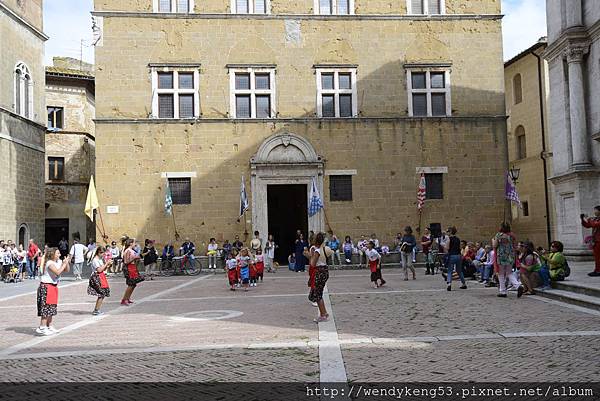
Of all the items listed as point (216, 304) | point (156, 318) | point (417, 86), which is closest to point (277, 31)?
point (417, 86)

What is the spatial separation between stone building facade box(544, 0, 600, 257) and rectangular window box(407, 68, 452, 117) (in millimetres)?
6986

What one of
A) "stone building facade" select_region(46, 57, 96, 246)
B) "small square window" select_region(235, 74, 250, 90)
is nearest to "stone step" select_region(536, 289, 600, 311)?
"small square window" select_region(235, 74, 250, 90)

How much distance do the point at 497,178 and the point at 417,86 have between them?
232 inches

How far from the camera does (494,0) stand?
2861 cm

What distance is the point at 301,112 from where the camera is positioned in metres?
27.0

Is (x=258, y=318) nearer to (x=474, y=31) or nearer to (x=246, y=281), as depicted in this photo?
(x=246, y=281)

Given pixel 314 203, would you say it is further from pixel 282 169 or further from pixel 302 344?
pixel 302 344

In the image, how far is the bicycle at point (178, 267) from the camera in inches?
976

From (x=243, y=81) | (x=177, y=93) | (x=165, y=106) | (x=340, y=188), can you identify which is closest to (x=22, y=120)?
(x=165, y=106)

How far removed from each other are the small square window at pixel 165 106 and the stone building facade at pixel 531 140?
2240 centimetres

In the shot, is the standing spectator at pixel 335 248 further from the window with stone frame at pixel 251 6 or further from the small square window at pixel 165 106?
the window with stone frame at pixel 251 6

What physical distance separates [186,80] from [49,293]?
17.7 m

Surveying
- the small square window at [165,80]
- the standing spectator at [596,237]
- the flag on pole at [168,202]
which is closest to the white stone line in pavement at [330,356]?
the standing spectator at [596,237]

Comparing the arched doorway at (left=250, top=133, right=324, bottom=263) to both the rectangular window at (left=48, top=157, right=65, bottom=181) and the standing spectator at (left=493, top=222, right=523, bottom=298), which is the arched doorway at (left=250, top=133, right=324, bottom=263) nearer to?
the standing spectator at (left=493, top=222, right=523, bottom=298)
